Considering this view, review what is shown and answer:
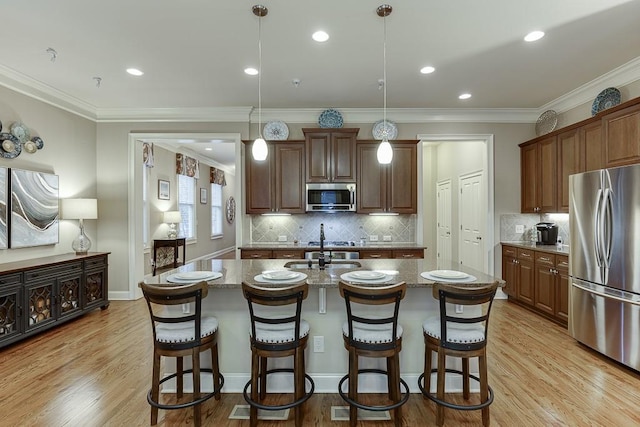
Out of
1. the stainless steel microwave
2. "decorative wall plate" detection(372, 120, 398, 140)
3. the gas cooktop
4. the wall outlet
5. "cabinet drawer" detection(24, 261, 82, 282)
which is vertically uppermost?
"decorative wall plate" detection(372, 120, 398, 140)

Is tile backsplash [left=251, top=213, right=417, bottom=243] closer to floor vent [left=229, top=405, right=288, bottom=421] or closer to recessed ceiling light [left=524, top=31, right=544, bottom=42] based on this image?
recessed ceiling light [left=524, top=31, right=544, bottom=42]

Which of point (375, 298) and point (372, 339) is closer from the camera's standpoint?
point (375, 298)

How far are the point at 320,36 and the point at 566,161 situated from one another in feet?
11.6

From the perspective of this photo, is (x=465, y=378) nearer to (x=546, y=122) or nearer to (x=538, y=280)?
(x=538, y=280)

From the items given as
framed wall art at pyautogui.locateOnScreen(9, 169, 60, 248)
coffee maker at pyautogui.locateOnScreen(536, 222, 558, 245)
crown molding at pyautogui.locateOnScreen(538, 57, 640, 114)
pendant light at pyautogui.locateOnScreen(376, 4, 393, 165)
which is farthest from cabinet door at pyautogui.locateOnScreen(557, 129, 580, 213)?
framed wall art at pyautogui.locateOnScreen(9, 169, 60, 248)

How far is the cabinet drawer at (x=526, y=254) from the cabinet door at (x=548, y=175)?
0.65 metres

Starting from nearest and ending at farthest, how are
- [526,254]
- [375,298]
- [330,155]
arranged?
1. [375,298]
2. [526,254]
3. [330,155]

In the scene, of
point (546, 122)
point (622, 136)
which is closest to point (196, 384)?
point (622, 136)

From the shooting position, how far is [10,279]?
3.29 meters

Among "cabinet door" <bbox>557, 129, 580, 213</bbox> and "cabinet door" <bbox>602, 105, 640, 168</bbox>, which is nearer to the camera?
"cabinet door" <bbox>602, 105, 640, 168</bbox>

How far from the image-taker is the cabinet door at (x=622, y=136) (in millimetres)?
3096

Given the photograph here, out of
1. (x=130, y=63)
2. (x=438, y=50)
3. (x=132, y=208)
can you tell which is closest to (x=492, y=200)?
(x=438, y=50)

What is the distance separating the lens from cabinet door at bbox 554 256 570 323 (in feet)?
12.5

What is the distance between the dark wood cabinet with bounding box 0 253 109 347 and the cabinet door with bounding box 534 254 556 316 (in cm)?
596
